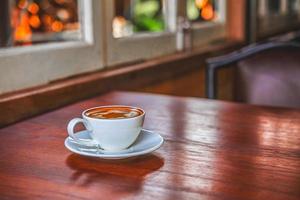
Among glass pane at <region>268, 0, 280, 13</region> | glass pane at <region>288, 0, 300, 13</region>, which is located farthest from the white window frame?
glass pane at <region>288, 0, 300, 13</region>

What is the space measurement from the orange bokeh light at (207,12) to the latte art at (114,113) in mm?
1635

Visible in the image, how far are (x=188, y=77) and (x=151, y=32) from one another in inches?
11.2

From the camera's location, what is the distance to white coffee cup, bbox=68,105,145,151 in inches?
32.7

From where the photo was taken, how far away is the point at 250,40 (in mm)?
2734

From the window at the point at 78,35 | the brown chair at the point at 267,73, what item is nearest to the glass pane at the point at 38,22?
the window at the point at 78,35

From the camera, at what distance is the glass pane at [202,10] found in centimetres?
233

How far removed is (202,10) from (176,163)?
173cm

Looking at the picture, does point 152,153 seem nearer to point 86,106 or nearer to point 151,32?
point 86,106

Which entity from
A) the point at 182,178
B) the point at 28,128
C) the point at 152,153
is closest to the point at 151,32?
the point at 28,128

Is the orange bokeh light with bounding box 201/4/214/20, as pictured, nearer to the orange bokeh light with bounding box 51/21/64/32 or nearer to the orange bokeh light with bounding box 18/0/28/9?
the orange bokeh light with bounding box 51/21/64/32

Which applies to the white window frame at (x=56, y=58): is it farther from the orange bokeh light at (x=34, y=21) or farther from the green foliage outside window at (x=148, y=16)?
the green foliage outside window at (x=148, y=16)

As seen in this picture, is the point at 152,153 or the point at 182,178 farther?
the point at 152,153

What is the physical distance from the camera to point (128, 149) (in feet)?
2.85

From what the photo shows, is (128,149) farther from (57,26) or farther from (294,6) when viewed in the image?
(294,6)
